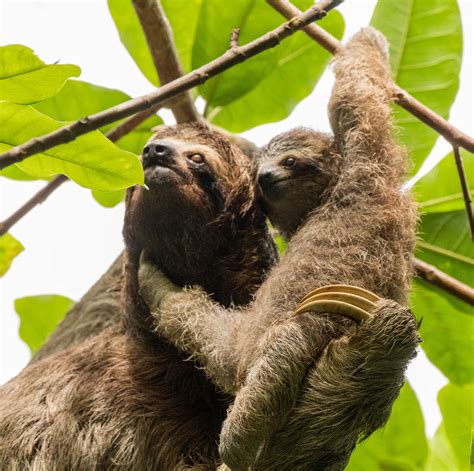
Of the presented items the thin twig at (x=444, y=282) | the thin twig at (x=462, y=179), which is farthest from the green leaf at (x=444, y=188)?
the thin twig at (x=462, y=179)

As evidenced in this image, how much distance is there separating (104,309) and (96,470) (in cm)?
229

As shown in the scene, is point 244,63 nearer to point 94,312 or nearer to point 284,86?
point 284,86

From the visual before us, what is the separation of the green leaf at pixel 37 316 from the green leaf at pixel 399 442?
348 centimetres

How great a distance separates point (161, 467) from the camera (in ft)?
15.9

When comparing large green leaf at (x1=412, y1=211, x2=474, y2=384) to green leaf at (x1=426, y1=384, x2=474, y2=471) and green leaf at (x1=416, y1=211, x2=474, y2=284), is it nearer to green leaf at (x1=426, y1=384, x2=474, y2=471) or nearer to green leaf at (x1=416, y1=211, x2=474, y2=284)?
green leaf at (x1=416, y1=211, x2=474, y2=284)

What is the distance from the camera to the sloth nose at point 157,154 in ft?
17.0

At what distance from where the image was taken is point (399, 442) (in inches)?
254

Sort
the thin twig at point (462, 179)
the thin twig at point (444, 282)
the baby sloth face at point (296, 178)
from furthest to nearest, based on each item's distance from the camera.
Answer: the thin twig at point (444, 282), the thin twig at point (462, 179), the baby sloth face at point (296, 178)

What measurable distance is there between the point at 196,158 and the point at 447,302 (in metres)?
2.15

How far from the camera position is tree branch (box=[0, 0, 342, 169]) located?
3.51 m

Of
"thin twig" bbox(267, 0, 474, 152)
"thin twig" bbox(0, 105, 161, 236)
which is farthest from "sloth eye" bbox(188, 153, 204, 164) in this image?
"thin twig" bbox(267, 0, 474, 152)

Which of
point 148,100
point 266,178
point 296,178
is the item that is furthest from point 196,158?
point 148,100

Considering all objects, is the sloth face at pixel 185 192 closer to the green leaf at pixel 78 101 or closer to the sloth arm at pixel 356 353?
the sloth arm at pixel 356 353

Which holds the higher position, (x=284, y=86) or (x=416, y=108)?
(x=284, y=86)
